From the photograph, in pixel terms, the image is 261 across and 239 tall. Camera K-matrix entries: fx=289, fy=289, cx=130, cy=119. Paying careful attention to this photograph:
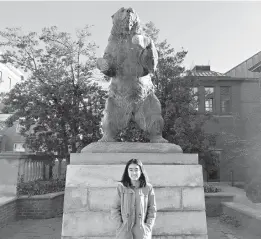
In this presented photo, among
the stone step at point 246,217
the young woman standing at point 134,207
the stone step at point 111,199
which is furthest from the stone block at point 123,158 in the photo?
the stone step at point 246,217

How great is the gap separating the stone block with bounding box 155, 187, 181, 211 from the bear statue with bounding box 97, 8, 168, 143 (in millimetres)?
807

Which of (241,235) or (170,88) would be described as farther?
(170,88)

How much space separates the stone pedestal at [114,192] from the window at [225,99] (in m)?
14.7

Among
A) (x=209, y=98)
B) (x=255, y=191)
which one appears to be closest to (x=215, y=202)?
(x=255, y=191)

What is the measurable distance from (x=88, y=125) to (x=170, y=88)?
A: 371 centimetres

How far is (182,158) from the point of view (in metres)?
3.81

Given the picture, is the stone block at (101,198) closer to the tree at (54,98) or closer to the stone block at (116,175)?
the stone block at (116,175)

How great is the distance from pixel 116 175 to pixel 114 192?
A: 0.67 feet

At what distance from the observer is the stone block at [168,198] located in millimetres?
3539

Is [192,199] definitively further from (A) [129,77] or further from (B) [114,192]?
(A) [129,77]

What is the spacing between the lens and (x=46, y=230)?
22.2ft

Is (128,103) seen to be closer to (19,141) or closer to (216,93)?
(216,93)

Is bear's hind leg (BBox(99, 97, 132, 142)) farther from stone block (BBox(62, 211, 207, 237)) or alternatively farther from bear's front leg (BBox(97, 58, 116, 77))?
stone block (BBox(62, 211, 207, 237))

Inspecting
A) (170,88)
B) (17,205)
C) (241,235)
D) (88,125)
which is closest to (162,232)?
(241,235)
